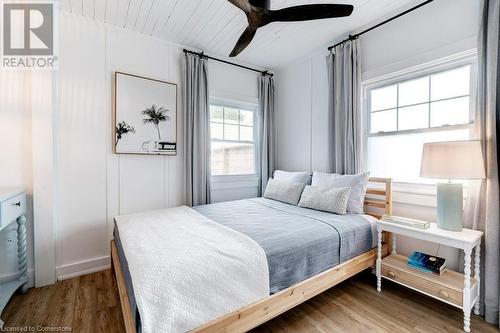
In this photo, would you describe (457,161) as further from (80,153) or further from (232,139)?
(80,153)

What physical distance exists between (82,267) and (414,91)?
3955mm

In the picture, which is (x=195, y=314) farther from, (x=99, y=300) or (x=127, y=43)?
(x=127, y=43)

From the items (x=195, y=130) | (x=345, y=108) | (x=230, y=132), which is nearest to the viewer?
(x=345, y=108)

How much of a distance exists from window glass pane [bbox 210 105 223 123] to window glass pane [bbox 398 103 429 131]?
233 cm

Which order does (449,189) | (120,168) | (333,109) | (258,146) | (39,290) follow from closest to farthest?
(449,189) → (39,290) → (120,168) → (333,109) → (258,146)

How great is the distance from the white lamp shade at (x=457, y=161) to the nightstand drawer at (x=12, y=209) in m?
3.22

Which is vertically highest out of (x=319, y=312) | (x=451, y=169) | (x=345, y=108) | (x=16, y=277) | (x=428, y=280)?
(x=345, y=108)

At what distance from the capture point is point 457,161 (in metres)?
1.67

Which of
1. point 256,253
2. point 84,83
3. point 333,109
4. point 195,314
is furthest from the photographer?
point 333,109

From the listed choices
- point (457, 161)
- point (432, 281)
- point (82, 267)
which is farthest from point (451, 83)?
point (82, 267)

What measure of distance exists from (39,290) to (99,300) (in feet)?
2.25

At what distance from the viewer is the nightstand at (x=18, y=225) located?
5.77 ft

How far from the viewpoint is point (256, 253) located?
148cm

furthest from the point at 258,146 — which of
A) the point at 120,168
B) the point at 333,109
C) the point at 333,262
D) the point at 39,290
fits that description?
the point at 39,290
